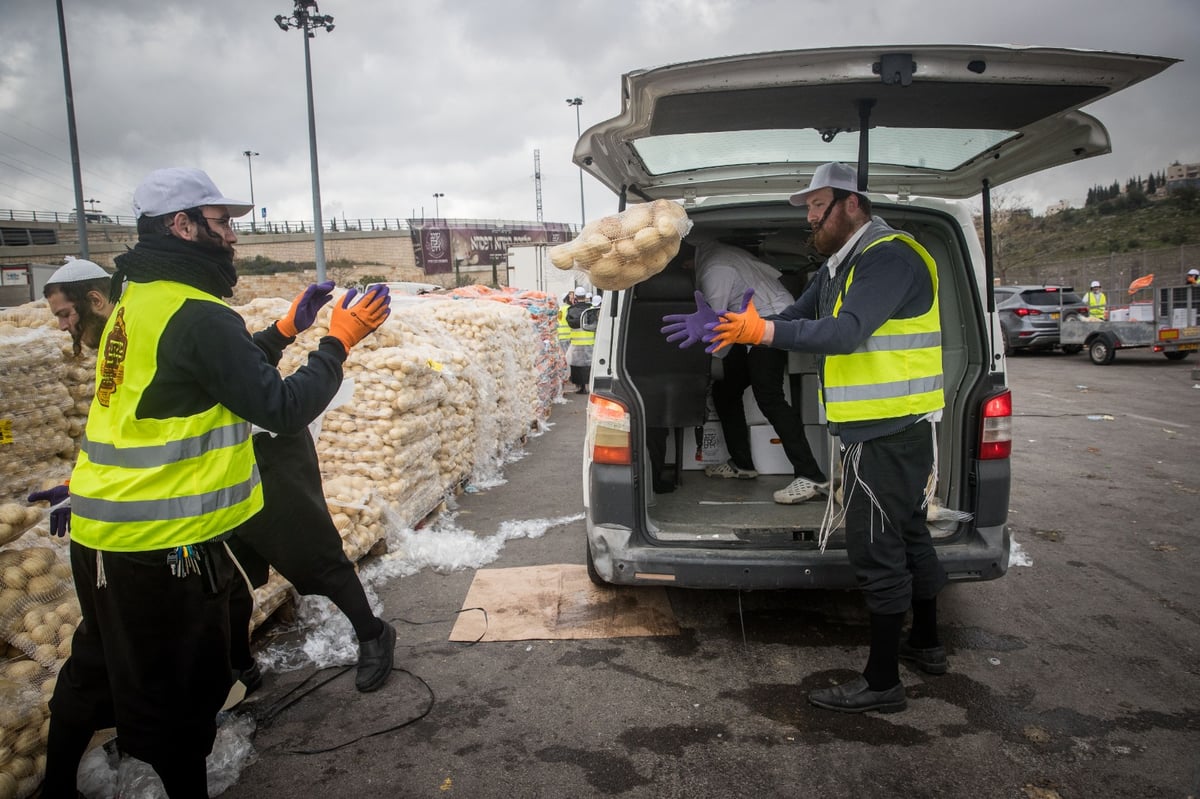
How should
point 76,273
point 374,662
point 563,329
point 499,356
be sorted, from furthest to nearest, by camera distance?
1. point 563,329
2. point 499,356
3. point 76,273
4. point 374,662

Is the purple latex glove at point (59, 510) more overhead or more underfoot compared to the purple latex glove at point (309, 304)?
more underfoot

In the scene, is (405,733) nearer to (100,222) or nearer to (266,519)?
(266,519)

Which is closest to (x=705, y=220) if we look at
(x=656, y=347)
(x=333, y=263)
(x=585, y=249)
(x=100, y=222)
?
(x=585, y=249)

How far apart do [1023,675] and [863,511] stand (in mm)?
1143

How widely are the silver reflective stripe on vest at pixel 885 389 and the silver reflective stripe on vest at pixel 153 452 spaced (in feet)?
7.28

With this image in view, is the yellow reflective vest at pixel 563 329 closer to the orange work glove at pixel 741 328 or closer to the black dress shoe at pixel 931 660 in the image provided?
the black dress shoe at pixel 931 660

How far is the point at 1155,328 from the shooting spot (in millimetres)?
14453

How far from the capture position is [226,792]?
98.3 inches

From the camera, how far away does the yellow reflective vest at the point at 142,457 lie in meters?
2.05

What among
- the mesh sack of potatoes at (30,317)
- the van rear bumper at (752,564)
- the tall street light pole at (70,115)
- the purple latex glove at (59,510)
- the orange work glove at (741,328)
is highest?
the tall street light pole at (70,115)

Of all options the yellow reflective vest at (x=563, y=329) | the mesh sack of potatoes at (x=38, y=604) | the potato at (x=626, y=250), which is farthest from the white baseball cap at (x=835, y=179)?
the yellow reflective vest at (x=563, y=329)

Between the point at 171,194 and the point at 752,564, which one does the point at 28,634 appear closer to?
the point at 171,194

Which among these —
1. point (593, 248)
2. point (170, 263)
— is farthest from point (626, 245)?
point (170, 263)

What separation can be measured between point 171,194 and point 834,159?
3.10 meters
